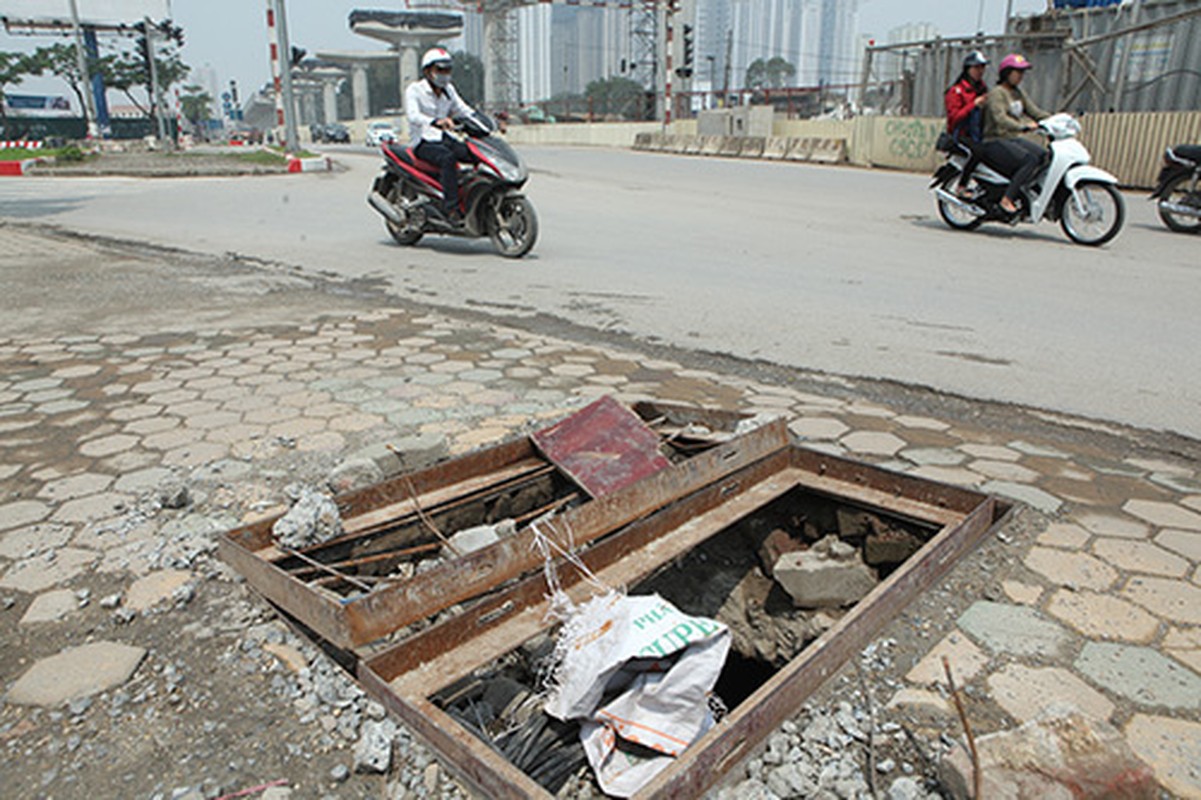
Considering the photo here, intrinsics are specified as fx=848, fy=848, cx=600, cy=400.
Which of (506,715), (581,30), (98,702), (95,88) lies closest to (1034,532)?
(506,715)

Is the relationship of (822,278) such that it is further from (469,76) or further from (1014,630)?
(469,76)

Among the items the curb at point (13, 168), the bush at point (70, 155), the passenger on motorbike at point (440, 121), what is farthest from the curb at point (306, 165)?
the passenger on motorbike at point (440, 121)

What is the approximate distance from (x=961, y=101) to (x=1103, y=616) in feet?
26.7

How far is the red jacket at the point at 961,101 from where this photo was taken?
8891 mm

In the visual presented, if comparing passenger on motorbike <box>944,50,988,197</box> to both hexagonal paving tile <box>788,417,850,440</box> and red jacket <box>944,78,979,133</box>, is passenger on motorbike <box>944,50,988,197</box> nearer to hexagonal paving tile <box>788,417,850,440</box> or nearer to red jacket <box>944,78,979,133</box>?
red jacket <box>944,78,979,133</box>

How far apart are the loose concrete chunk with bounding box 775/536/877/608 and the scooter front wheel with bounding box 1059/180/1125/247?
7.33m

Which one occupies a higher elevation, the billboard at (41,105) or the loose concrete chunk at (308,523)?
the billboard at (41,105)

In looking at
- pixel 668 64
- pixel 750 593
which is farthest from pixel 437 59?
pixel 668 64

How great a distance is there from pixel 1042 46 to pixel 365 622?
1894cm

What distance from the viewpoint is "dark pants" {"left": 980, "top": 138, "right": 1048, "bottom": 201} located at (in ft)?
27.8

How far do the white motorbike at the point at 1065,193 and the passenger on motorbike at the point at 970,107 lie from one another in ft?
0.28

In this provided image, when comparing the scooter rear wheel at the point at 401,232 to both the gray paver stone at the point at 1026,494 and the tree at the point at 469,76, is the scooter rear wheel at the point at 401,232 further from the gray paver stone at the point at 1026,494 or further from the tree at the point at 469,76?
the tree at the point at 469,76

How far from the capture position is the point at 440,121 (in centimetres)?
756

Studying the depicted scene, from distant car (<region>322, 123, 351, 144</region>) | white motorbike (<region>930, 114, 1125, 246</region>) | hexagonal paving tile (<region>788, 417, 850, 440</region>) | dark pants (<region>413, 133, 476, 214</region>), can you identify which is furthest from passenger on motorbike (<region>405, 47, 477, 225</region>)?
distant car (<region>322, 123, 351, 144</region>)
